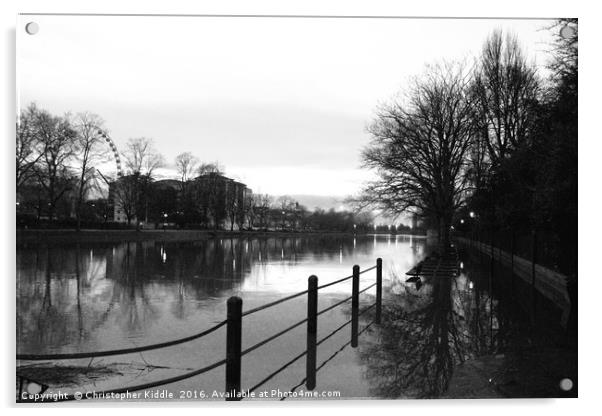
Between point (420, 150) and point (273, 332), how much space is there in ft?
59.5

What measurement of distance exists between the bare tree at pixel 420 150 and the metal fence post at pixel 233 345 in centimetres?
2013

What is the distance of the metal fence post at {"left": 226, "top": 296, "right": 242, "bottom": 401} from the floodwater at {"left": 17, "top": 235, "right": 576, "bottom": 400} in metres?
0.31

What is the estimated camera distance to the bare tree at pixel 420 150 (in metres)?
24.5

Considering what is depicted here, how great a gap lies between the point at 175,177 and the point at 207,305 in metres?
60.7

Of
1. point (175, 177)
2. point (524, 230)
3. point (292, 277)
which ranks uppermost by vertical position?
point (175, 177)

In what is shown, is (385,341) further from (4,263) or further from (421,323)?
(4,263)

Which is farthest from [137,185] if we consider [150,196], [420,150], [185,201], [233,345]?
[233,345]

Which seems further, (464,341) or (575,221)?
(464,341)

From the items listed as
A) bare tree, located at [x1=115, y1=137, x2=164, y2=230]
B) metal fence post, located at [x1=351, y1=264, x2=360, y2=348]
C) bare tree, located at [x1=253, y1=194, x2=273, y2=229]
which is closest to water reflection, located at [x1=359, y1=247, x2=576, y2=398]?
metal fence post, located at [x1=351, y1=264, x2=360, y2=348]

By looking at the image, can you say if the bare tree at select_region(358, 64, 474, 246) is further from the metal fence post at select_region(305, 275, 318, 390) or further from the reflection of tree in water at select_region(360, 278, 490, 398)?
the metal fence post at select_region(305, 275, 318, 390)

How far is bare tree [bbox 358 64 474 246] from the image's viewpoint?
24500 millimetres

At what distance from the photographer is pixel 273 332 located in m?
8.80

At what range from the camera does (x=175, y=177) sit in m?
70.2

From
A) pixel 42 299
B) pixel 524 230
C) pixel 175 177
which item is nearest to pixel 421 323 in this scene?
pixel 42 299
